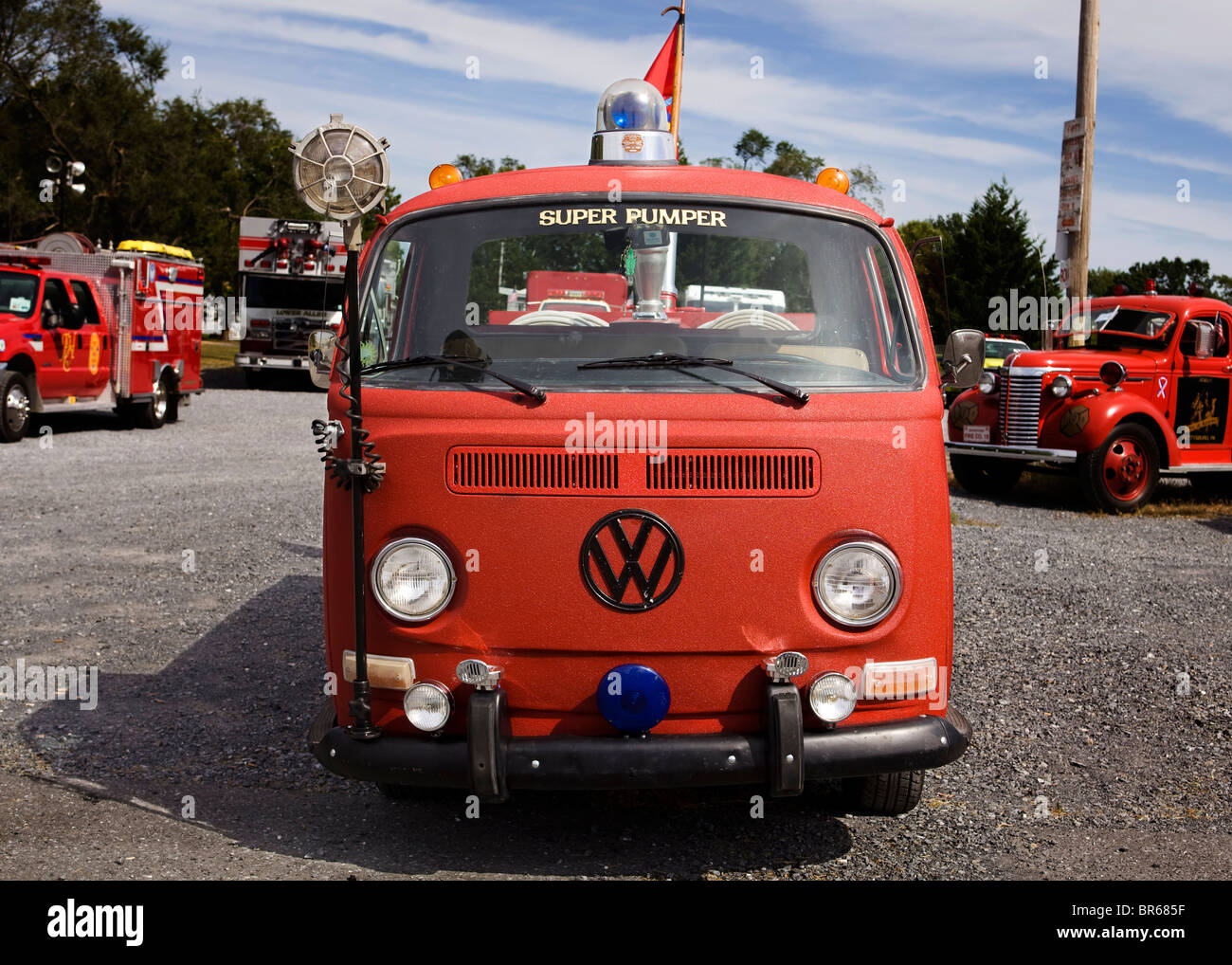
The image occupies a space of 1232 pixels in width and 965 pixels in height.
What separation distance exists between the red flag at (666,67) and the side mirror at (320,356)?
15.7 feet

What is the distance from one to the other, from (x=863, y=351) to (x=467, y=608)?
1542 millimetres

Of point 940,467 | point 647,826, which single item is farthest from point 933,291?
point 647,826

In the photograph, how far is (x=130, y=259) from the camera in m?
17.9

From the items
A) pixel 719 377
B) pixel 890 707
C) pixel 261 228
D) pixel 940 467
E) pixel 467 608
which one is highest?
pixel 261 228

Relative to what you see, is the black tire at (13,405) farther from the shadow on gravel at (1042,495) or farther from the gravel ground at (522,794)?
the shadow on gravel at (1042,495)

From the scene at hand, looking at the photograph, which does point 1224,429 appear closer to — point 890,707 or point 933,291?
point 933,291

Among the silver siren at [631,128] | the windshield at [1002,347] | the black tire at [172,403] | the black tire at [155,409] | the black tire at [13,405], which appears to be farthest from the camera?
the windshield at [1002,347]

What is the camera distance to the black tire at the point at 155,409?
1906cm

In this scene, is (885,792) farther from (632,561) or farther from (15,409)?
(15,409)

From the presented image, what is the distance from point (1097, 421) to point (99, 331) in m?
12.9

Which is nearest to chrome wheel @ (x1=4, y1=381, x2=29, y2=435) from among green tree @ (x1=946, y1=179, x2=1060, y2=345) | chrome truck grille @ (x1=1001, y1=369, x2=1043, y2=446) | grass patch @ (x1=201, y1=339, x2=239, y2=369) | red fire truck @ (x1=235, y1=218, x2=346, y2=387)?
red fire truck @ (x1=235, y1=218, x2=346, y2=387)

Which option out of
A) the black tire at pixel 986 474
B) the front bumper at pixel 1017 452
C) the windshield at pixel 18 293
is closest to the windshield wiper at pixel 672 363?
the front bumper at pixel 1017 452

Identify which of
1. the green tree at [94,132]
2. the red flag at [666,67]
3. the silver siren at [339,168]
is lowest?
the silver siren at [339,168]

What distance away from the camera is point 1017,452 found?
13.0 m
